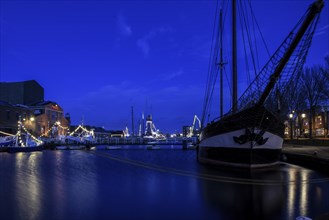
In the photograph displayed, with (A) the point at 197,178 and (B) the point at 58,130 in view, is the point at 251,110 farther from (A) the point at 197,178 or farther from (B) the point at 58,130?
(B) the point at 58,130

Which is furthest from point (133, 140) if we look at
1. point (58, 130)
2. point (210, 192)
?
point (210, 192)

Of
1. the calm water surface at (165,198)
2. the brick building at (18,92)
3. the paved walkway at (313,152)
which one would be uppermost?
the brick building at (18,92)

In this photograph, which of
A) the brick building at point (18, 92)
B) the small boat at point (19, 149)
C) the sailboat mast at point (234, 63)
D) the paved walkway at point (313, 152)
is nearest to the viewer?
the paved walkway at point (313, 152)

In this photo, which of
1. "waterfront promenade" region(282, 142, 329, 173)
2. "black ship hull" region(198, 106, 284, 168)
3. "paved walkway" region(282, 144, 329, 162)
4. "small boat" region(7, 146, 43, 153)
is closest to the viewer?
"black ship hull" region(198, 106, 284, 168)

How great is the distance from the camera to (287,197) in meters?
13.7

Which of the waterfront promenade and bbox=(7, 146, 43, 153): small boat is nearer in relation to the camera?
the waterfront promenade

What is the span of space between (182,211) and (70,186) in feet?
25.1

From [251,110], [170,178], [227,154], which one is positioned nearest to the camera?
[170,178]

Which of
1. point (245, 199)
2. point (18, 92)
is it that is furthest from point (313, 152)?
point (18, 92)

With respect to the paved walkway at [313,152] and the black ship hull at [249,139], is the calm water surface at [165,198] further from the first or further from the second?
the paved walkway at [313,152]

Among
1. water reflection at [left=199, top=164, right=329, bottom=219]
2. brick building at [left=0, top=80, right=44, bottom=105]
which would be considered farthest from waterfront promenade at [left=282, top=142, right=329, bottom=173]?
brick building at [left=0, top=80, right=44, bottom=105]

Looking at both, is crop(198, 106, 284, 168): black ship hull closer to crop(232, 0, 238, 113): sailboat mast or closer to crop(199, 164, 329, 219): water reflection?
crop(232, 0, 238, 113): sailboat mast

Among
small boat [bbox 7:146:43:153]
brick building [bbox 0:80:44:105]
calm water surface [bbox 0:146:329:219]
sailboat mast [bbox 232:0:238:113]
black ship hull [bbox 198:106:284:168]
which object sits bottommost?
calm water surface [bbox 0:146:329:219]

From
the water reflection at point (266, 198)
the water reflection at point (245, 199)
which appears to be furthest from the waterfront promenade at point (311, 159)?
the water reflection at point (245, 199)
